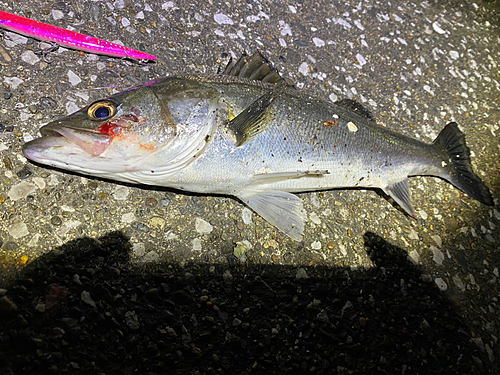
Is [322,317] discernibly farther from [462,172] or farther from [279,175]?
[462,172]

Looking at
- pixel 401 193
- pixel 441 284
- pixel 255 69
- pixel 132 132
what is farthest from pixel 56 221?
pixel 441 284

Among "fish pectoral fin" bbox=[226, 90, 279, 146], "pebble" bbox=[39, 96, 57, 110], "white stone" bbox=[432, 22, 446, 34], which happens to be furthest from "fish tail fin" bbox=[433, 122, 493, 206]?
"pebble" bbox=[39, 96, 57, 110]

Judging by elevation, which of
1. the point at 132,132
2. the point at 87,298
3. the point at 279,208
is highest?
the point at 132,132

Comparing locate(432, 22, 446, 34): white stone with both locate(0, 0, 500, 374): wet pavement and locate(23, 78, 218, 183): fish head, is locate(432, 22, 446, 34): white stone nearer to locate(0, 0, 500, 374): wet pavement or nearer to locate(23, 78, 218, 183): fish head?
locate(0, 0, 500, 374): wet pavement

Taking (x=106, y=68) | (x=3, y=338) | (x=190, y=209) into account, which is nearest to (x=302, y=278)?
(x=190, y=209)

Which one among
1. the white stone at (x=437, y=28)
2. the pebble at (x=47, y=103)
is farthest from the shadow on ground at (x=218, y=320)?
the white stone at (x=437, y=28)
